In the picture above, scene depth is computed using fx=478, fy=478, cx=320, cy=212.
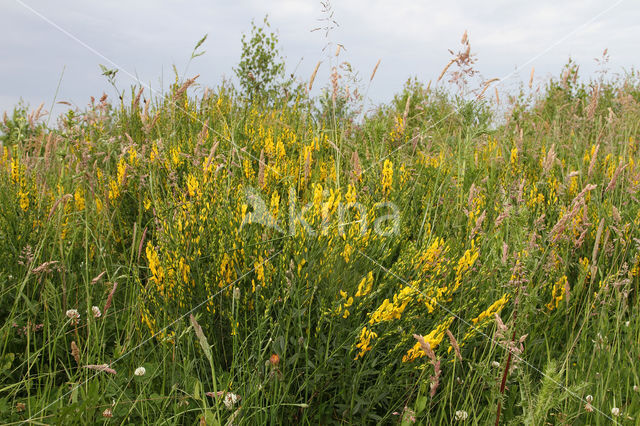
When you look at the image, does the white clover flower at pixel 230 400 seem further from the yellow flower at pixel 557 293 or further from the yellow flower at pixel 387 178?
the yellow flower at pixel 557 293

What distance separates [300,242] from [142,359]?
0.72m

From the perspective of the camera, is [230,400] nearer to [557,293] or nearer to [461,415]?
[461,415]

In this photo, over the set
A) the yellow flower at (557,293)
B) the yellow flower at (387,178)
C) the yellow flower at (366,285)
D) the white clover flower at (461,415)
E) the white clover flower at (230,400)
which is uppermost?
the yellow flower at (387,178)

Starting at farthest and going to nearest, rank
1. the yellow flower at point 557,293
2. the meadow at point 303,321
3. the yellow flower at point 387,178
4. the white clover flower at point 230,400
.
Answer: the yellow flower at point 387,178
the yellow flower at point 557,293
the meadow at point 303,321
the white clover flower at point 230,400

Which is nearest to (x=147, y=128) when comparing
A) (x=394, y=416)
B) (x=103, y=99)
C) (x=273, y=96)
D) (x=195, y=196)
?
(x=195, y=196)

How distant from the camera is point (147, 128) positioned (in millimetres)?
2555

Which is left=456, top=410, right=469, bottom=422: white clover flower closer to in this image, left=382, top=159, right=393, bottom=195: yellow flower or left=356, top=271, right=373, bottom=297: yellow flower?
left=356, top=271, right=373, bottom=297: yellow flower

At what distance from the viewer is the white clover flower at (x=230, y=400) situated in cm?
135

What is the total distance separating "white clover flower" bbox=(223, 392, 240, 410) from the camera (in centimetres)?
135

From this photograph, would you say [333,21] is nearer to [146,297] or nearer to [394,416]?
[146,297]

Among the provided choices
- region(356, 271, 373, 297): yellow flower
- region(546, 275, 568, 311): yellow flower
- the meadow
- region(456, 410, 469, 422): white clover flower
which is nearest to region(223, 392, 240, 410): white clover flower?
the meadow

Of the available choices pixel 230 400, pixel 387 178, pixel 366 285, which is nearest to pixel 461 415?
pixel 366 285

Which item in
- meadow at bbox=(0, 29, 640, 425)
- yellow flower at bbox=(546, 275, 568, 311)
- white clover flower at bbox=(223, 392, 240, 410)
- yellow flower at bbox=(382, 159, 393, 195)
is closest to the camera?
white clover flower at bbox=(223, 392, 240, 410)

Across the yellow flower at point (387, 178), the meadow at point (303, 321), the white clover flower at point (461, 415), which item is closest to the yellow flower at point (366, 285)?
the meadow at point (303, 321)
